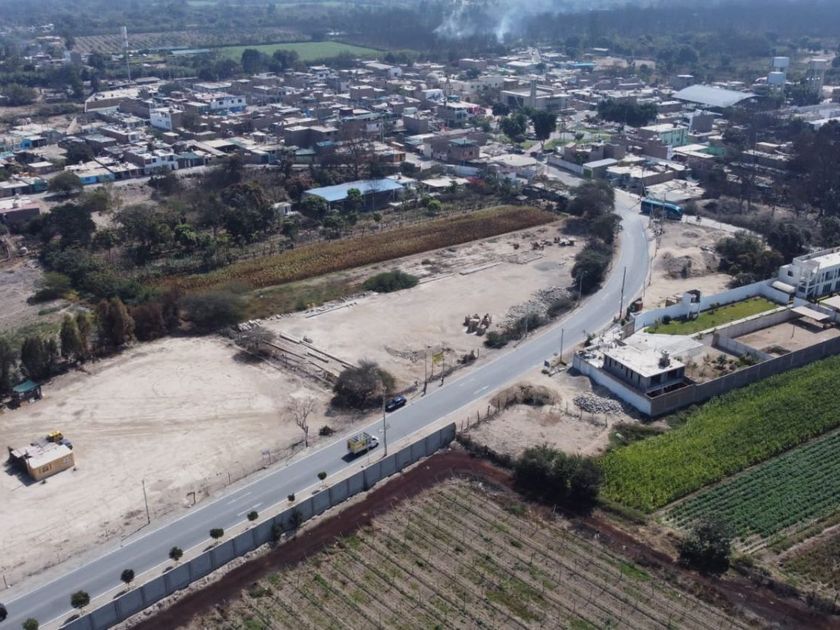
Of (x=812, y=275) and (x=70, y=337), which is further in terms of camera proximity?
(x=812, y=275)

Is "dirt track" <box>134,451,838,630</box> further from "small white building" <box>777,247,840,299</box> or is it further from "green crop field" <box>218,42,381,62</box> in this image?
"green crop field" <box>218,42,381,62</box>

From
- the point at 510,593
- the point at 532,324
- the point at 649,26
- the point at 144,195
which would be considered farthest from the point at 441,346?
the point at 649,26

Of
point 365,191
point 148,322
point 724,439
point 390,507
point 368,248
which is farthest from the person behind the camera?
point 365,191

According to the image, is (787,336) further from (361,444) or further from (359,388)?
(361,444)

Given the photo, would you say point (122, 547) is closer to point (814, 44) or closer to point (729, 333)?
point (729, 333)

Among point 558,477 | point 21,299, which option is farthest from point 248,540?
point 21,299
